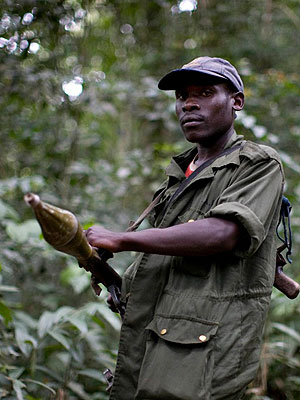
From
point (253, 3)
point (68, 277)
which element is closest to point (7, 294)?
point (68, 277)

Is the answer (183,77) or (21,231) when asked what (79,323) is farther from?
(183,77)

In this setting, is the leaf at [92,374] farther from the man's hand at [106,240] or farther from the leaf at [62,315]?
the man's hand at [106,240]

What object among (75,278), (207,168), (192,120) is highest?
(192,120)

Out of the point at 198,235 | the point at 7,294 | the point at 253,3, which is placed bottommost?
the point at 7,294

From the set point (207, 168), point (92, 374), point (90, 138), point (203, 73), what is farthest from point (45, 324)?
point (90, 138)

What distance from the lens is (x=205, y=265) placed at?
76.9 inches

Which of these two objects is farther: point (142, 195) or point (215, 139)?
point (142, 195)

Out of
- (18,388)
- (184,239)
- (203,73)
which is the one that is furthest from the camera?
(18,388)

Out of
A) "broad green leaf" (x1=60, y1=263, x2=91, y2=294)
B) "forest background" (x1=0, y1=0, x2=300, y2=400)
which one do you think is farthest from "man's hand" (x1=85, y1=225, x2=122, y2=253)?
"broad green leaf" (x1=60, y1=263, x2=91, y2=294)

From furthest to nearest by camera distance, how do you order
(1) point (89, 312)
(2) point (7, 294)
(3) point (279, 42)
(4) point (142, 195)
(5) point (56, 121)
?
(3) point (279, 42)
(4) point (142, 195)
(5) point (56, 121)
(2) point (7, 294)
(1) point (89, 312)

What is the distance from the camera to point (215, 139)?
2213mm

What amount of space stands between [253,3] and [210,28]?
3.38ft

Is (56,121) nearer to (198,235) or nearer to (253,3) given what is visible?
(253,3)

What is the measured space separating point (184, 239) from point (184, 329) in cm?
32
